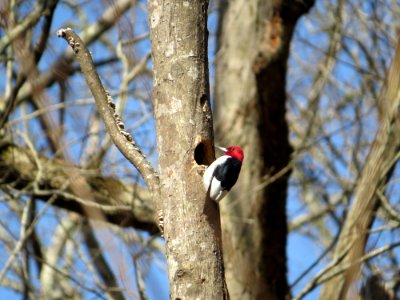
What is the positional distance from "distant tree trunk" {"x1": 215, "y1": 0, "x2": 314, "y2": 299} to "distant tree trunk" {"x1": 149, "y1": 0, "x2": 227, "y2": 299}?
7.21 feet

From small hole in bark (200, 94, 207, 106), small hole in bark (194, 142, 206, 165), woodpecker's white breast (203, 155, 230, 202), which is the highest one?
small hole in bark (200, 94, 207, 106)

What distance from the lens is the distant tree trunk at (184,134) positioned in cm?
237

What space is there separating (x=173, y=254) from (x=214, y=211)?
0.73 ft

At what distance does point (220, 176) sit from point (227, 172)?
10 centimetres

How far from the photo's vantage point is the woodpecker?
2.50 m

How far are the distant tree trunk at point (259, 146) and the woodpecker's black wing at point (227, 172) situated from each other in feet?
6.45

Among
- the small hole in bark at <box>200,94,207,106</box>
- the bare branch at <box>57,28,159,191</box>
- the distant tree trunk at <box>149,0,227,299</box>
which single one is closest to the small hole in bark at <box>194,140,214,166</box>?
the distant tree trunk at <box>149,0,227,299</box>

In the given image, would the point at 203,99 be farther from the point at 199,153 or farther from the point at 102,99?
the point at 102,99

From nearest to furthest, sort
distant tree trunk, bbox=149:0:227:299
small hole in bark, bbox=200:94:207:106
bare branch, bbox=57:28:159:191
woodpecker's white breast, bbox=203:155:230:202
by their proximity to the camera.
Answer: distant tree trunk, bbox=149:0:227:299, woodpecker's white breast, bbox=203:155:230:202, small hole in bark, bbox=200:94:207:106, bare branch, bbox=57:28:159:191

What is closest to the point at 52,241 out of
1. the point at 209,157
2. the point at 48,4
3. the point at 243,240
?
the point at 243,240

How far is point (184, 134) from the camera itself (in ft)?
8.29

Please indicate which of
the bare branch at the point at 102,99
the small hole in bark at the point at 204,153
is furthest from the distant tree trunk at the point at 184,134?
the bare branch at the point at 102,99

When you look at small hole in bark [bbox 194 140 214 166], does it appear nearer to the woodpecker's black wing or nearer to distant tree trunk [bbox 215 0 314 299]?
the woodpecker's black wing

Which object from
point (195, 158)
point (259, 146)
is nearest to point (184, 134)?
point (195, 158)
